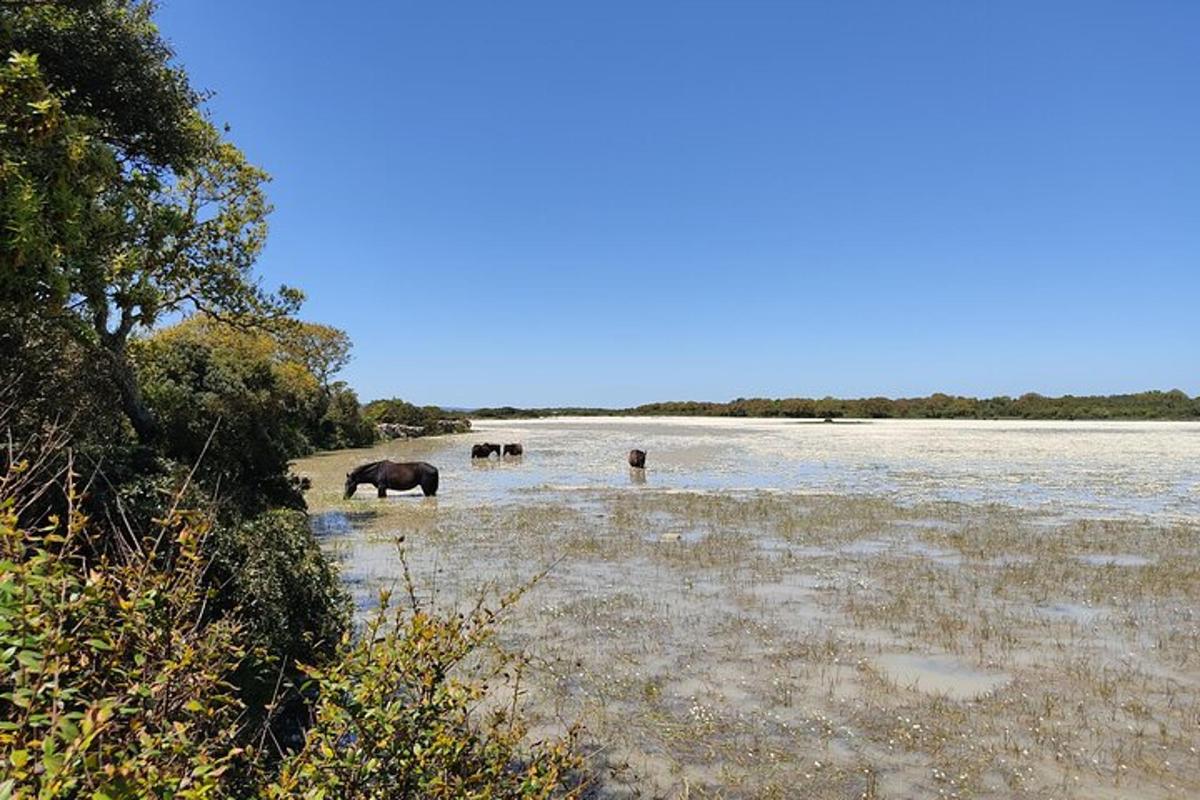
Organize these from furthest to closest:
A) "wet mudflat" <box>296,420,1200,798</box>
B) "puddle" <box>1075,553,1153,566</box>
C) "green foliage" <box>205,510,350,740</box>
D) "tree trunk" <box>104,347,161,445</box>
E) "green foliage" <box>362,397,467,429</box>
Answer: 1. "green foliage" <box>362,397,467,429</box>
2. "puddle" <box>1075,553,1153,566</box>
3. "tree trunk" <box>104,347,161,445</box>
4. "green foliage" <box>205,510,350,740</box>
5. "wet mudflat" <box>296,420,1200,798</box>

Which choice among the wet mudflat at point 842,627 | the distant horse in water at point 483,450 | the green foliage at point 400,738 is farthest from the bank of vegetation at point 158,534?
the distant horse in water at point 483,450

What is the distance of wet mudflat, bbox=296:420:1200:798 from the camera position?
6.47 meters

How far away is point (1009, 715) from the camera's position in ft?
23.9

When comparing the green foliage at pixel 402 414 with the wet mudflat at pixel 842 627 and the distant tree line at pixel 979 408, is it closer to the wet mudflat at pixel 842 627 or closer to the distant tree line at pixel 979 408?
Answer: the wet mudflat at pixel 842 627

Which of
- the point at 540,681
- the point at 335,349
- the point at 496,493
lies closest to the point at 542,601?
the point at 540,681

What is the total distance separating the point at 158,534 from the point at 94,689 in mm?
4713

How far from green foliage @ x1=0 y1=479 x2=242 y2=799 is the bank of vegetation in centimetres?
1

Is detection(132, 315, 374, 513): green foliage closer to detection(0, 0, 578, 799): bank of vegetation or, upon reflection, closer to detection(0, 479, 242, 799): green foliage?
detection(0, 0, 578, 799): bank of vegetation

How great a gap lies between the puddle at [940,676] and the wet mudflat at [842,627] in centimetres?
4

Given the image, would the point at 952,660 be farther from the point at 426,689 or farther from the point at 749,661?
the point at 426,689

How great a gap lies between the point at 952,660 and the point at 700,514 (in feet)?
39.0

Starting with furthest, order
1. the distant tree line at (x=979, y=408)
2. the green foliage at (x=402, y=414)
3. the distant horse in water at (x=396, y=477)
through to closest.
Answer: the distant tree line at (x=979, y=408) < the green foliage at (x=402, y=414) < the distant horse in water at (x=396, y=477)

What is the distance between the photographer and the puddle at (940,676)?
798 centimetres

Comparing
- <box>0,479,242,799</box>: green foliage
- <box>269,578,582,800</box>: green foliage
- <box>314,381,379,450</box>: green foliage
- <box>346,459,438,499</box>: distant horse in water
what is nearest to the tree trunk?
<box>346,459,438,499</box>: distant horse in water
